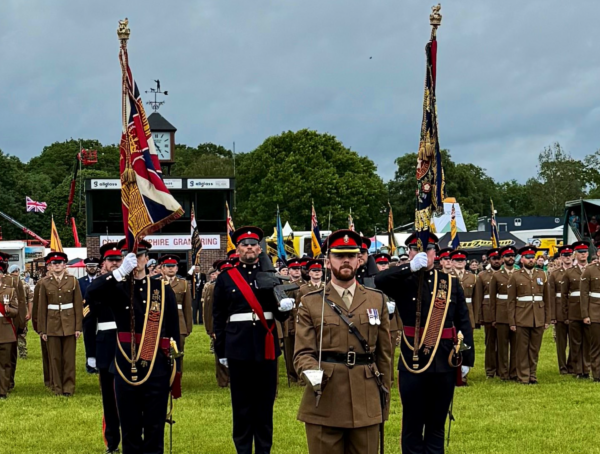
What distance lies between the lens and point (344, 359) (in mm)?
6641

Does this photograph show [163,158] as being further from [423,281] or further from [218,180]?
[423,281]

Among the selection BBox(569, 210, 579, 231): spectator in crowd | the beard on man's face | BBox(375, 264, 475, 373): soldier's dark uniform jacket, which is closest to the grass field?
BBox(375, 264, 475, 373): soldier's dark uniform jacket

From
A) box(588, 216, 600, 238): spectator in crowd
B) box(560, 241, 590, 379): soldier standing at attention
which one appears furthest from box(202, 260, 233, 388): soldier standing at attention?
box(588, 216, 600, 238): spectator in crowd

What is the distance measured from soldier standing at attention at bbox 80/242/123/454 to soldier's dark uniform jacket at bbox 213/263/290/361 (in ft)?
3.61

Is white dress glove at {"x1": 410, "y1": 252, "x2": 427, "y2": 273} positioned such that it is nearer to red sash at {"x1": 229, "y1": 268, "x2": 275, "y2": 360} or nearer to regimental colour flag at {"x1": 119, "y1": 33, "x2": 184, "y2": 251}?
red sash at {"x1": 229, "y1": 268, "x2": 275, "y2": 360}

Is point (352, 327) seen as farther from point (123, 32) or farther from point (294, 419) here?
point (294, 419)

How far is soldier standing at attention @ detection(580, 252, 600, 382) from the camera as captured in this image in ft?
51.7

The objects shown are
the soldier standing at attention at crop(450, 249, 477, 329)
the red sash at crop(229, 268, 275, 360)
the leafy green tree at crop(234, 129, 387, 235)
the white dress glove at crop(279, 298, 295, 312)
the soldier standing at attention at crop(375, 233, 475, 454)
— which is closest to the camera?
the soldier standing at attention at crop(375, 233, 475, 454)

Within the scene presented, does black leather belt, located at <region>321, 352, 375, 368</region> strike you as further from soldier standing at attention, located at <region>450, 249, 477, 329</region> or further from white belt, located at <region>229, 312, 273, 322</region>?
soldier standing at attention, located at <region>450, 249, 477, 329</region>

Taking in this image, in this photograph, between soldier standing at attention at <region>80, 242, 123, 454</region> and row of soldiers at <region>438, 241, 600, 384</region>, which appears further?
row of soldiers at <region>438, 241, 600, 384</region>

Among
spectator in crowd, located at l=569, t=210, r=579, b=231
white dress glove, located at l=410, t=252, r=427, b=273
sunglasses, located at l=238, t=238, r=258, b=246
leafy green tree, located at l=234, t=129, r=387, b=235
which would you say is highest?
leafy green tree, located at l=234, t=129, r=387, b=235

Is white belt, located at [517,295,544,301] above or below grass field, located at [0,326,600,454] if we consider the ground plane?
above

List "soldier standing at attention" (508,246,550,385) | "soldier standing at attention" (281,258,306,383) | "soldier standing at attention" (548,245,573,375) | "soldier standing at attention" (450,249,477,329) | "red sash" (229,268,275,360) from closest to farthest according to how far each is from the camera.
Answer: "red sash" (229,268,275,360) → "soldier standing at attention" (508,246,550,385) → "soldier standing at attention" (281,258,306,383) → "soldier standing at attention" (548,245,573,375) → "soldier standing at attention" (450,249,477,329)

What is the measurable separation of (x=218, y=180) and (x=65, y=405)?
3869 cm
